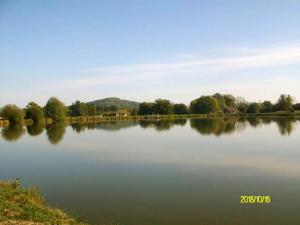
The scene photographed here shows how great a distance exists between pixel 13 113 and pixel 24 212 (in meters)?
74.8

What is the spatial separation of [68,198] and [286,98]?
339 feet

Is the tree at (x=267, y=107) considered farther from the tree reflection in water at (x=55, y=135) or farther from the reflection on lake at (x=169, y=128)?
the tree reflection in water at (x=55, y=135)

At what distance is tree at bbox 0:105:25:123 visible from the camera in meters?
77.9

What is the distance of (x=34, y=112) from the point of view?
83312 millimetres

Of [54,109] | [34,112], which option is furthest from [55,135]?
[54,109]

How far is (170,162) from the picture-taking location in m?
19.5

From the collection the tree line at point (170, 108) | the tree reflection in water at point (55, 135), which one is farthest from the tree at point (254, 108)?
the tree reflection in water at point (55, 135)

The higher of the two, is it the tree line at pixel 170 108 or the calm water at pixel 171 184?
the tree line at pixel 170 108

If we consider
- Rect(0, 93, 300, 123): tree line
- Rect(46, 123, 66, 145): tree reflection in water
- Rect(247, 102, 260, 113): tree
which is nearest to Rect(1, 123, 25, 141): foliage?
Rect(46, 123, 66, 145): tree reflection in water

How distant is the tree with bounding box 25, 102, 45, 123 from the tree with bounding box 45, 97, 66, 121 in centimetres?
551

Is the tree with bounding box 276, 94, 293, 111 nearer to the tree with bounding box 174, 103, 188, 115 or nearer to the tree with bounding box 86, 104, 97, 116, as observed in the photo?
the tree with bounding box 174, 103, 188, 115

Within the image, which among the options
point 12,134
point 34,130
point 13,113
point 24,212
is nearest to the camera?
point 24,212

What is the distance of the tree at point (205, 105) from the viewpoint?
4672 inches

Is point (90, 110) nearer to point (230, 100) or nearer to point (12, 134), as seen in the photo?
point (230, 100)
